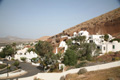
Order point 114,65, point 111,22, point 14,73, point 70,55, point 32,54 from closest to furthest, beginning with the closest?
point 114,65 < point 14,73 < point 70,55 < point 32,54 < point 111,22

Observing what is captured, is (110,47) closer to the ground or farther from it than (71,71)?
farther from it

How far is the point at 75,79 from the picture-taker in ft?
45.8

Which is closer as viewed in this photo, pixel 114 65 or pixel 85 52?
pixel 114 65

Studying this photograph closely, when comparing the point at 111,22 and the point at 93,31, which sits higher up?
the point at 111,22

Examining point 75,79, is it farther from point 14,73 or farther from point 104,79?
point 14,73

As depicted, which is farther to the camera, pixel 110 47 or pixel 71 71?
pixel 110 47

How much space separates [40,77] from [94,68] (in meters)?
8.59

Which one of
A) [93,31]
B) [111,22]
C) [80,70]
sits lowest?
[80,70]

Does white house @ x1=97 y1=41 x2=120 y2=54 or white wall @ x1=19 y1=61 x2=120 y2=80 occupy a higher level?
white house @ x1=97 y1=41 x2=120 y2=54

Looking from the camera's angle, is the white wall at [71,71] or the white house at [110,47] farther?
the white house at [110,47]

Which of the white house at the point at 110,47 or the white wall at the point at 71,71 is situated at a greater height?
the white house at the point at 110,47

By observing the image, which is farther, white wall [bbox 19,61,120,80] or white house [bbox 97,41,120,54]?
white house [bbox 97,41,120,54]

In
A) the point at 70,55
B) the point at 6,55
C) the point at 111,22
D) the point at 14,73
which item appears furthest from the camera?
the point at 111,22

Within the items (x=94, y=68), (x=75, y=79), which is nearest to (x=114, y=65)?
(x=94, y=68)
